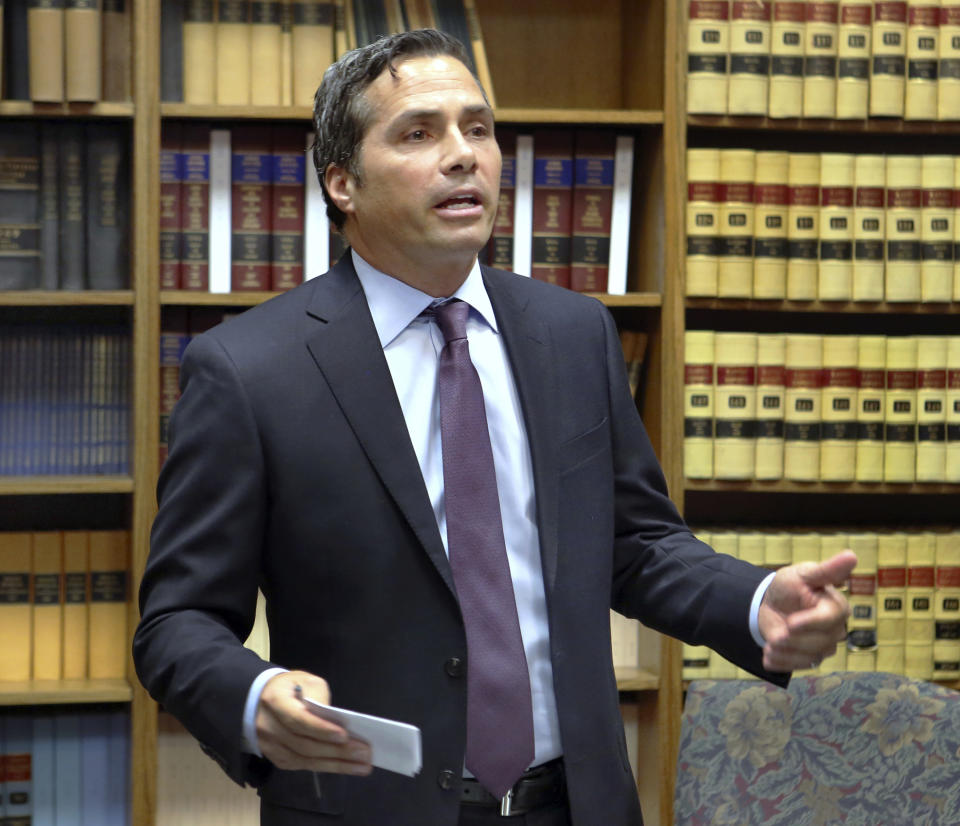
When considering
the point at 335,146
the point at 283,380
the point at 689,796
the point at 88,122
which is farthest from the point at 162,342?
the point at 689,796

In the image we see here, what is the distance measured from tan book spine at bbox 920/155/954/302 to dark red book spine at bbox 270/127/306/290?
1.32 metres

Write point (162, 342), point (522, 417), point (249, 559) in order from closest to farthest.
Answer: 1. point (249, 559)
2. point (522, 417)
3. point (162, 342)

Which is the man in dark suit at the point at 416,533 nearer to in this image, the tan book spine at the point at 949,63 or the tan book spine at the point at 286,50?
the tan book spine at the point at 286,50

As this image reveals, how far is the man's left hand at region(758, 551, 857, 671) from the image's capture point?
3.80ft

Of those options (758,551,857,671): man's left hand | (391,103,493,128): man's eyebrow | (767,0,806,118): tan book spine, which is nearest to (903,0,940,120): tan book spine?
(767,0,806,118): tan book spine

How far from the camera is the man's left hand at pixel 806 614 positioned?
3.80 ft

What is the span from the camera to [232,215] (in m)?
2.47

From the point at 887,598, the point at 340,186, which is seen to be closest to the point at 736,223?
the point at 887,598

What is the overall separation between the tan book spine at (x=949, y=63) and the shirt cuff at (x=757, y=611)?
1.62 m

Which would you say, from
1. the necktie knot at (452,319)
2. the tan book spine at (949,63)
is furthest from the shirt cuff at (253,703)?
the tan book spine at (949,63)

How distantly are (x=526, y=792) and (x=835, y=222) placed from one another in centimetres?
163

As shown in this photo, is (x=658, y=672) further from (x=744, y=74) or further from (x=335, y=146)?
(x=335, y=146)

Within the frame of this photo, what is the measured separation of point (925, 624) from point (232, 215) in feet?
5.58

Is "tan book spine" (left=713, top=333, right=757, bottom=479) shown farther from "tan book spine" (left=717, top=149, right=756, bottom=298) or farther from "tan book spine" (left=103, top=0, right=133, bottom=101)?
"tan book spine" (left=103, top=0, right=133, bottom=101)
